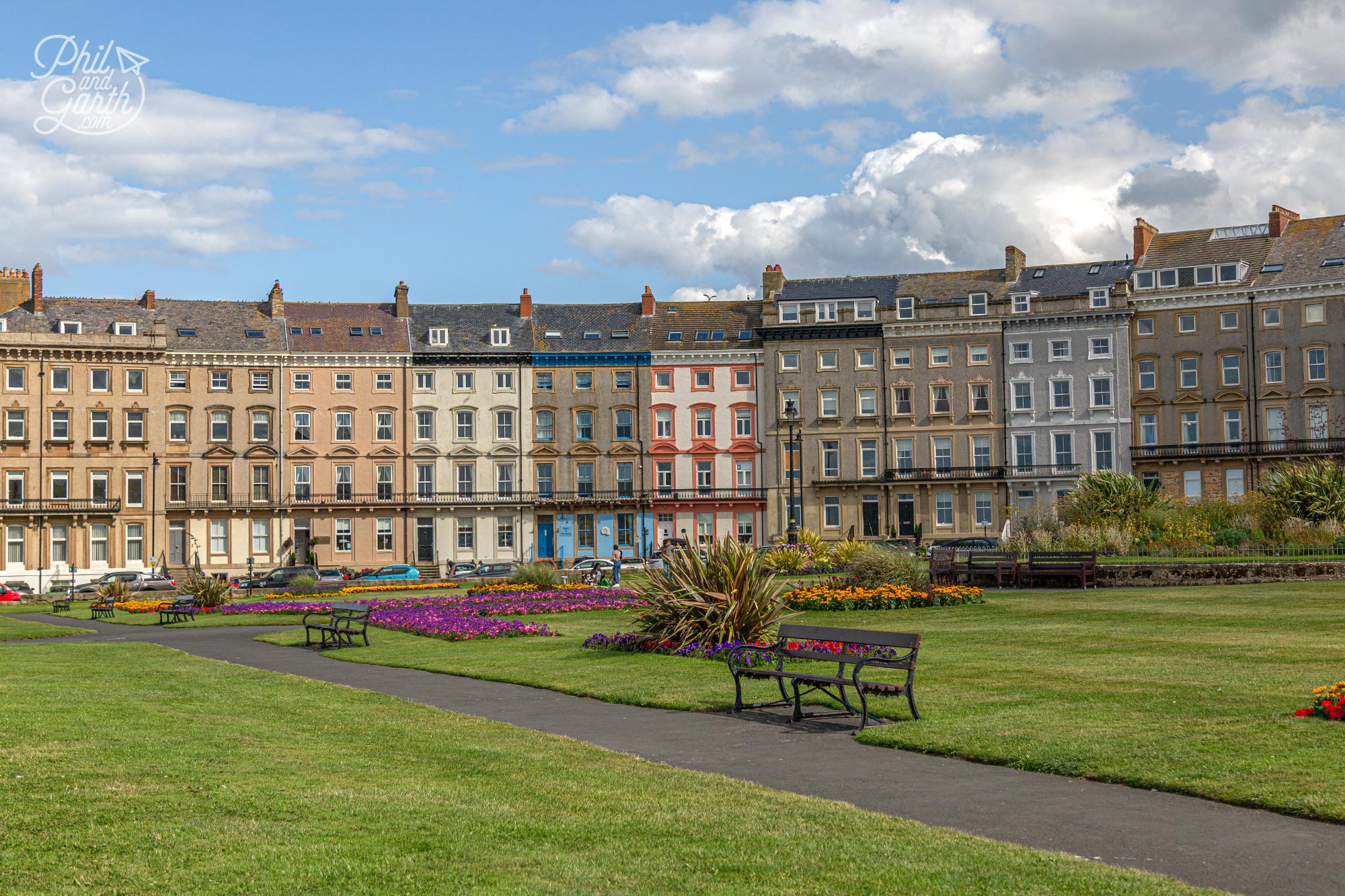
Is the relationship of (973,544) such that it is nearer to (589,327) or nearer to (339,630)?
(589,327)

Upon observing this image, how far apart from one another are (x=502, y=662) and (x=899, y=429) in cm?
5109

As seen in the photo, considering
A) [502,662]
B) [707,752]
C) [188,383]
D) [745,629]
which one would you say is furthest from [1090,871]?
[188,383]

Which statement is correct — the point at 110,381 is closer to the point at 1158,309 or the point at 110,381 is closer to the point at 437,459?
the point at 437,459

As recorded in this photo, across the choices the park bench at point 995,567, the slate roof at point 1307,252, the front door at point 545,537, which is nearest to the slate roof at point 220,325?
the front door at point 545,537

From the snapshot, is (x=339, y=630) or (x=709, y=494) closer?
(x=339, y=630)

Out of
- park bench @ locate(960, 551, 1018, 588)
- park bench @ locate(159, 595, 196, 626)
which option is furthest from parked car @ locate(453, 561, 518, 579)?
park bench @ locate(960, 551, 1018, 588)

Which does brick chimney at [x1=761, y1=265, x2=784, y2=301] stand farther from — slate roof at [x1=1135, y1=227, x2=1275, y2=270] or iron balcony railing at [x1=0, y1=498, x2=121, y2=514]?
iron balcony railing at [x1=0, y1=498, x2=121, y2=514]

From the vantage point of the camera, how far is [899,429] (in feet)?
227

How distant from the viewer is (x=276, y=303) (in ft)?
235

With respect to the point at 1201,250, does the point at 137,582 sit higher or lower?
lower

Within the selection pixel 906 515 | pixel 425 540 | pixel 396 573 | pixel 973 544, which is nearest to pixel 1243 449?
pixel 973 544

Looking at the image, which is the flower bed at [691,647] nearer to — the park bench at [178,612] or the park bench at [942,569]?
the park bench at [942,569]

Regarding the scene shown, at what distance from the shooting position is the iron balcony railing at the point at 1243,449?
198 ft

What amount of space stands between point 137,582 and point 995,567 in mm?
39564
